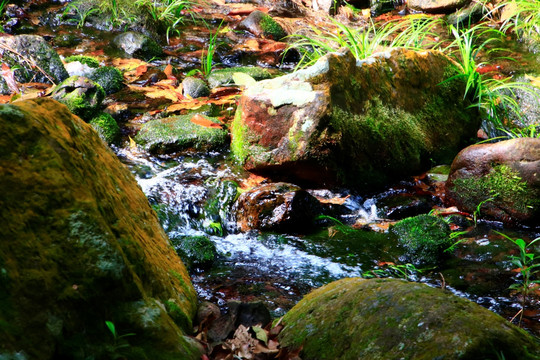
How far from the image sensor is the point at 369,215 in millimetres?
4824

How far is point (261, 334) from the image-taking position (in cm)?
207

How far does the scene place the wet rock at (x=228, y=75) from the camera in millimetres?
7113

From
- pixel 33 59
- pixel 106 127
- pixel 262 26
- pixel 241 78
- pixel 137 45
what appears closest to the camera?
pixel 106 127

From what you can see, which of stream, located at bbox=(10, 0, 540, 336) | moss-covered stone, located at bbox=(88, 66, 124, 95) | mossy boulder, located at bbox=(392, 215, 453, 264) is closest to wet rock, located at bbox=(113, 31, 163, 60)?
moss-covered stone, located at bbox=(88, 66, 124, 95)

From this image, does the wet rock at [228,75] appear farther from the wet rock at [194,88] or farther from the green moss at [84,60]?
the green moss at [84,60]

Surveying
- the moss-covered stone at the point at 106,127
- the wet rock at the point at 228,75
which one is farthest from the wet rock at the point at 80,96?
the wet rock at the point at 228,75

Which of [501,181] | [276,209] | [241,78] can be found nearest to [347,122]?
[276,209]

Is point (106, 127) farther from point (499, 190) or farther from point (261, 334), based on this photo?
point (499, 190)

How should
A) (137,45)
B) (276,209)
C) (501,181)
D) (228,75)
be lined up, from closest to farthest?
(276,209)
(501,181)
(228,75)
(137,45)

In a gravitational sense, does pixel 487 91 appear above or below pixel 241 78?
below

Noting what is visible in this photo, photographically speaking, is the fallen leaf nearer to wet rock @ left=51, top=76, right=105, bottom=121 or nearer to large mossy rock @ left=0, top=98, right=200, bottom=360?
wet rock @ left=51, top=76, right=105, bottom=121

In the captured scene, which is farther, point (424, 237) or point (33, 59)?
point (33, 59)

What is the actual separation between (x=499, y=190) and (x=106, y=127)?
433cm

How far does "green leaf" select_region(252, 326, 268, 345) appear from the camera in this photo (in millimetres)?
2031
